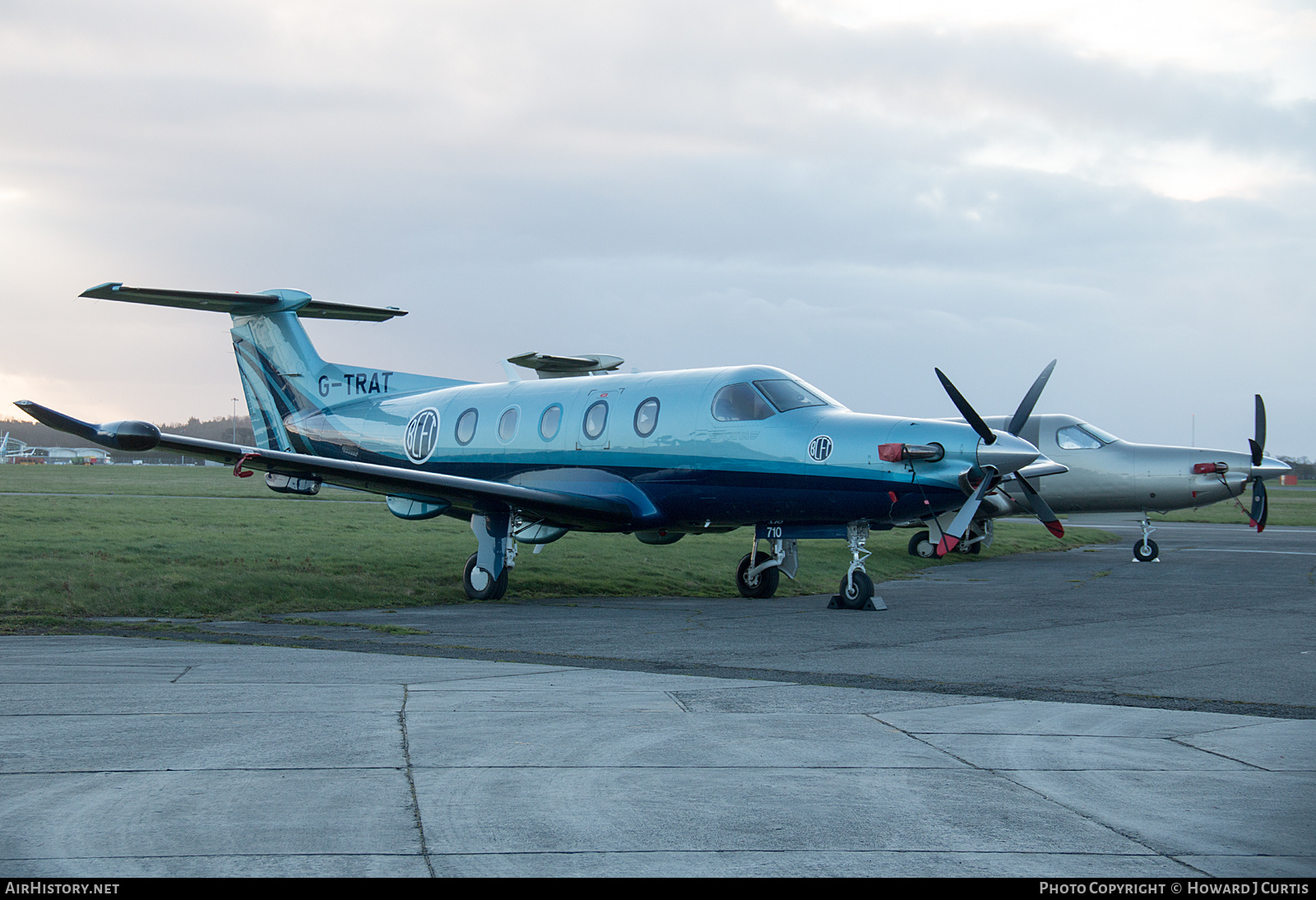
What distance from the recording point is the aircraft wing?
15.6 meters

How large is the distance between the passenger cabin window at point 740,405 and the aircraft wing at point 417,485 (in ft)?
6.70

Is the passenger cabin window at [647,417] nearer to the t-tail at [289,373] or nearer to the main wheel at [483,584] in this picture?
the main wheel at [483,584]

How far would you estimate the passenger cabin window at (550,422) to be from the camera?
17906 millimetres

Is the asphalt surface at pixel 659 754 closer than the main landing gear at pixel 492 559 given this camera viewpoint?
Yes

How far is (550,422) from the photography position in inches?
709

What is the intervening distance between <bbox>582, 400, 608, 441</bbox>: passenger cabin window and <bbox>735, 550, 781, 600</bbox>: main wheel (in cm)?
317

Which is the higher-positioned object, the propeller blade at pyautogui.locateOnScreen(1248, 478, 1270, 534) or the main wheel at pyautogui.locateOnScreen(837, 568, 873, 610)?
the propeller blade at pyautogui.locateOnScreen(1248, 478, 1270, 534)

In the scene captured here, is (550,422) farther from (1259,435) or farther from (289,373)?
(1259,435)

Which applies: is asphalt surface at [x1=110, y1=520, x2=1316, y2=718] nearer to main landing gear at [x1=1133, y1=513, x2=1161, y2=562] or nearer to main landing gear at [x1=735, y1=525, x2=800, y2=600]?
main landing gear at [x1=735, y1=525, x2=800, y2=600]

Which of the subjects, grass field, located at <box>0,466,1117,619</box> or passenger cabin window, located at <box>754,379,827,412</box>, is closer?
grass field, located at <box>0,466,1117,619</box>

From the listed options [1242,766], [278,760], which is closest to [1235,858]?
[1242,766]

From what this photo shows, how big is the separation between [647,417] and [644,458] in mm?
634

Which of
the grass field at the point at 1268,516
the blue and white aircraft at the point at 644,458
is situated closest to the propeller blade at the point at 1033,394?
the blue and white aircraft at the point at 644,458

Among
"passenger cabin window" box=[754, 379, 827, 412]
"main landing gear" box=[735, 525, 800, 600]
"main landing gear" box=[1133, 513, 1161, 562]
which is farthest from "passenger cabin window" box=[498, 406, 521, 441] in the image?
"main landing gear" box=[1133, 513, 1161, 562]
